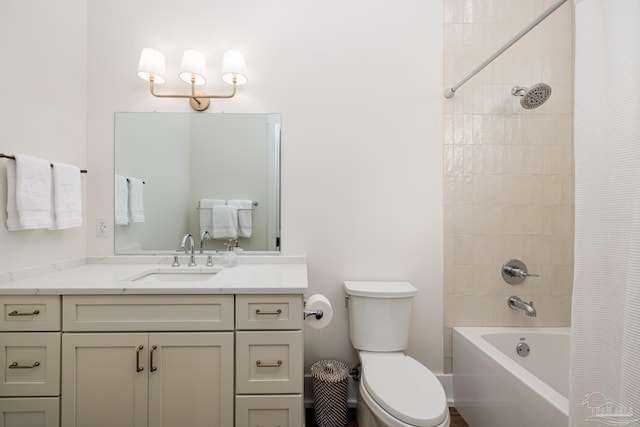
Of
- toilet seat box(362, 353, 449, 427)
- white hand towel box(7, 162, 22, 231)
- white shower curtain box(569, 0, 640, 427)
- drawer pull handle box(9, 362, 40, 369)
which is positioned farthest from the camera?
white hand towel box(7, 162, 22, 231)

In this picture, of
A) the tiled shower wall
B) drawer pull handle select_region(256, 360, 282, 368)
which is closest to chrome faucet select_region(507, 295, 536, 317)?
the tiled shower wall

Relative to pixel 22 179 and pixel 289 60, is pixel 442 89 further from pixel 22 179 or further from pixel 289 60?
pixel 22 179

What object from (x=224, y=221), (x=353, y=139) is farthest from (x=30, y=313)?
(x=353, y=139)

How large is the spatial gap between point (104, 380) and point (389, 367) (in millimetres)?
1235

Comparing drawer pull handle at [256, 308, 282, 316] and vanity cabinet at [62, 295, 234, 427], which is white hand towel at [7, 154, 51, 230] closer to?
vanity cabinet at [62, 295, 234, 427]

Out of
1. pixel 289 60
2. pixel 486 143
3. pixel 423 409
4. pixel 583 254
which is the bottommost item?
pixel 423 409

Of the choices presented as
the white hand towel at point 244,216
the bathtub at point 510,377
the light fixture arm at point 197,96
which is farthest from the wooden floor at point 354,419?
the light fixture arm at point 197,96

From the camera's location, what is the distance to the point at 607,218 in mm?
735

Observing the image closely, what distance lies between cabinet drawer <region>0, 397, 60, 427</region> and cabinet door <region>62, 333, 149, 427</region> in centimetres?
4

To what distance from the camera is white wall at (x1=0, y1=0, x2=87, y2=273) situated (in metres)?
1.33

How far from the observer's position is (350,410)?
1.74m

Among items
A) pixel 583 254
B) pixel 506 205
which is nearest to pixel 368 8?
pixel 506 205

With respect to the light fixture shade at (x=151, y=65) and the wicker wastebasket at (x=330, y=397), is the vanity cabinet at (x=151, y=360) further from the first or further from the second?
the light fixture shade at (x=151, y=65)

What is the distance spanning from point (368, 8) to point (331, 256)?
1542mm
